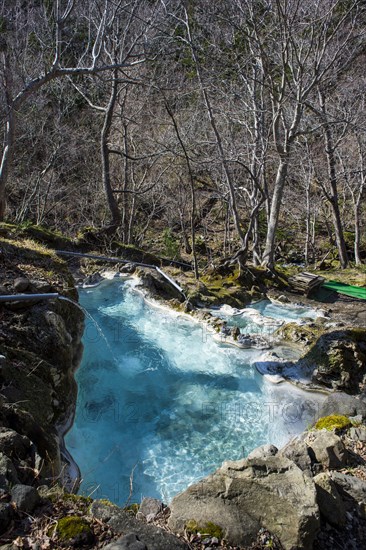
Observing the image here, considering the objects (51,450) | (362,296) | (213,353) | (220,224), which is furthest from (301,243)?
(51,450)

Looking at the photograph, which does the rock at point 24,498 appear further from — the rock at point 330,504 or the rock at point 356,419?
the rock at point 356,419

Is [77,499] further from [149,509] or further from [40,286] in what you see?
[40,286]

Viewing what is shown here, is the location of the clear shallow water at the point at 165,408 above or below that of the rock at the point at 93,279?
below

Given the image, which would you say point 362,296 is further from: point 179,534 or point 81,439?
point 179,534

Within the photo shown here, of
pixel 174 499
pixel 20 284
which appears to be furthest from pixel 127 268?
pixel 174 499

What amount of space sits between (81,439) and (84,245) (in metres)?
6.29

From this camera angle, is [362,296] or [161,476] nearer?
[161,476]

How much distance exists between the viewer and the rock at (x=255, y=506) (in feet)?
8.18

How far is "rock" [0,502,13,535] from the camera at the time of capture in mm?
2150

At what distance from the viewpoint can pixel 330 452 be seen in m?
3.51

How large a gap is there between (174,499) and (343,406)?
8.70ft

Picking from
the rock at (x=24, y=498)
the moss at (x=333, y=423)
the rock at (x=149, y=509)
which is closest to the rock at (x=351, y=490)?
the moss at (x=333, y=423)

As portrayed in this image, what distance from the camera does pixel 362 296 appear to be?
10211 millimetres

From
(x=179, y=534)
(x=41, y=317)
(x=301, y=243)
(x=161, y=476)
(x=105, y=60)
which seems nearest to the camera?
(x=179, y=534)
